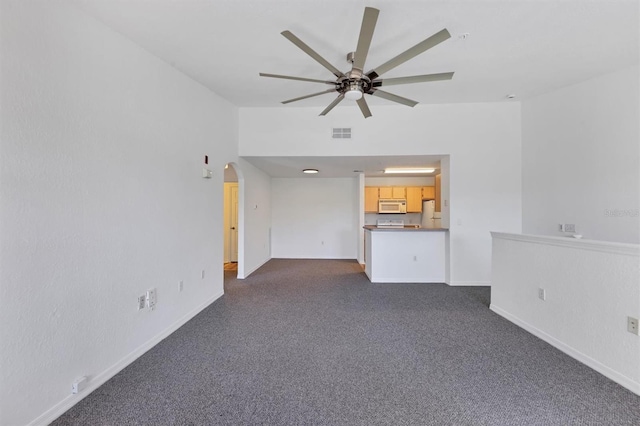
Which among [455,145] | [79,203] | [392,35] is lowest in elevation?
[79,203]

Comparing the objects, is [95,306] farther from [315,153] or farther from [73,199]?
[315,153]

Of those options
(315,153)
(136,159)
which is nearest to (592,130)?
(315,153)

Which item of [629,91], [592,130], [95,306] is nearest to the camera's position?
[95,306]

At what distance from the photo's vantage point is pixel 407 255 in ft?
15.3

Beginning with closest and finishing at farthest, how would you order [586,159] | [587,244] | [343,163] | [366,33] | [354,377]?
[366,33] < [354,377] < [587,244] < [586,159] < [343,163]

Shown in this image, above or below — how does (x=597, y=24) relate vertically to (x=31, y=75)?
above

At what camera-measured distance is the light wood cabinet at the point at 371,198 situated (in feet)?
23.7

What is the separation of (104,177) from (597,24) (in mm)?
4383

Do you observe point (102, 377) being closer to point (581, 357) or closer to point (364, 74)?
point (364, 74)

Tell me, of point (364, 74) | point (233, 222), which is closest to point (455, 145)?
point (364, 74)

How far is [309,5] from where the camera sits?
2008 millimetres

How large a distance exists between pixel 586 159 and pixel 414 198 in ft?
13.0

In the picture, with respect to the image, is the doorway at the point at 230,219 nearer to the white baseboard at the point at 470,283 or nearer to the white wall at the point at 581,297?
the white baseboard at the point at 470,283

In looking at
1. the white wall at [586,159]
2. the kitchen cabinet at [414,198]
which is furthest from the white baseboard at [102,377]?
the kitchen cabinet at [414,198]
